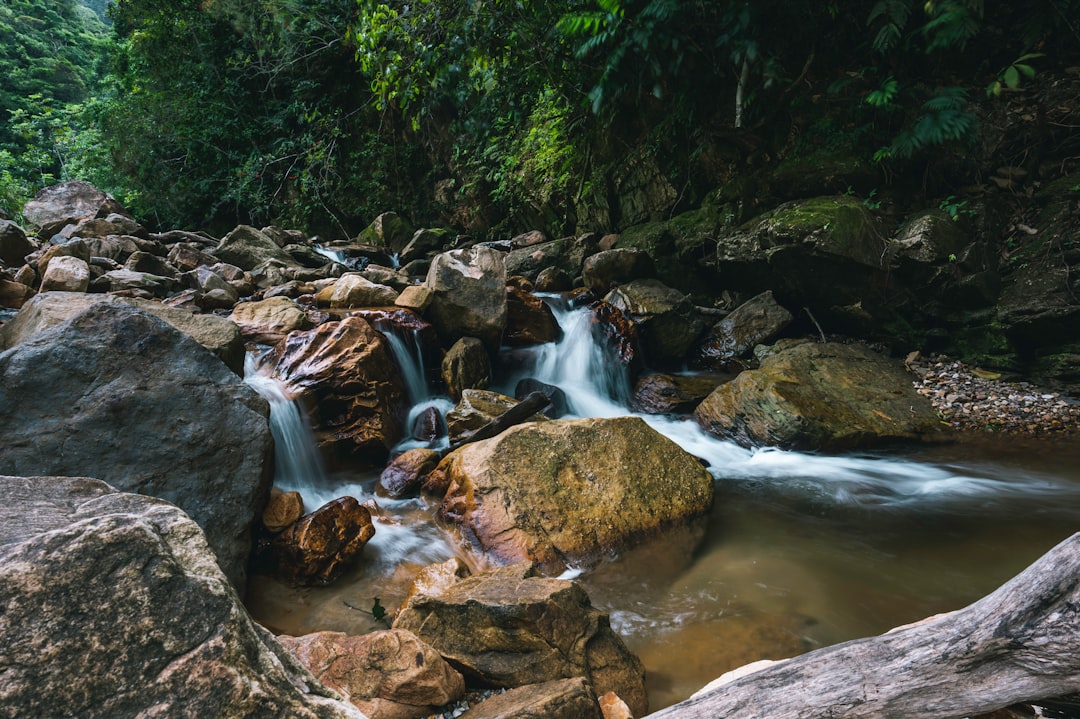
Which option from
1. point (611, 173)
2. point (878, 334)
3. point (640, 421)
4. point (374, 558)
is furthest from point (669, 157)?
point (374, 558)

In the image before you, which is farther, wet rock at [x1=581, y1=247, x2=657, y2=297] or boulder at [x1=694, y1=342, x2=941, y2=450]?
wet rock at [x1=581, y1=247, x2=657, y2=297]

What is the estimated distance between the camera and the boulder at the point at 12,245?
23.5 ft

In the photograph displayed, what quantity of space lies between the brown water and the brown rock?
333 mm

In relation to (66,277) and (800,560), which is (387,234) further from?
(800,560)

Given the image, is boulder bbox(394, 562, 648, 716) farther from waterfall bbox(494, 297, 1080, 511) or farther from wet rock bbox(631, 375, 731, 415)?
wet rock bbox(631, 375, 731, 415)

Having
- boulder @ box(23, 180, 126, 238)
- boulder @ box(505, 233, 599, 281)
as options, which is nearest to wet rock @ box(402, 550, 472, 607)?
boulder @ box(505, 233, 599, 281)

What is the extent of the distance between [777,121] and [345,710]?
8.60 metres

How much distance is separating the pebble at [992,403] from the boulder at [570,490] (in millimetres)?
3206

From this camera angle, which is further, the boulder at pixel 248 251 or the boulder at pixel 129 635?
the boulder at pixel 248 251

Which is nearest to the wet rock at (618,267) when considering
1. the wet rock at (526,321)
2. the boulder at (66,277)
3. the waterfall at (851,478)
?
the wet rock at (526,321)

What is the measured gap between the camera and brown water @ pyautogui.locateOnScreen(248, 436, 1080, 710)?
2824 mm

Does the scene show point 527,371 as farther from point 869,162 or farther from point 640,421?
point 869,162

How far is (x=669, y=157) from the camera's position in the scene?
8742 mm

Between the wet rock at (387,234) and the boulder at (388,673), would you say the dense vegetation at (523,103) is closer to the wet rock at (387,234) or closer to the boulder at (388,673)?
the wet rock at (387,234)
